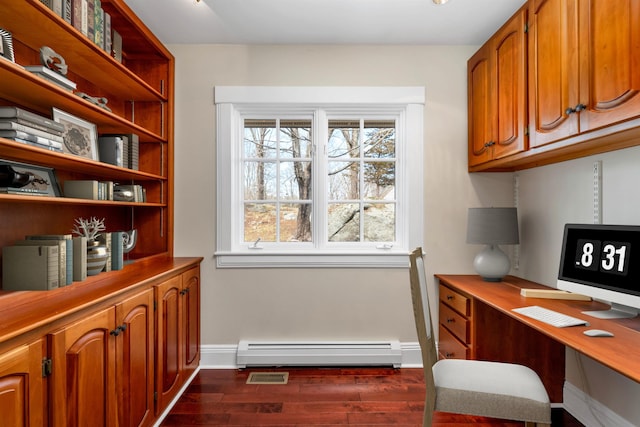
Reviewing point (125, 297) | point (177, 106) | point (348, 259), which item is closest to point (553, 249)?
point (348, 259)

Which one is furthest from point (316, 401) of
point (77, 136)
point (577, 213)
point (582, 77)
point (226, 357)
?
point (582, 77)

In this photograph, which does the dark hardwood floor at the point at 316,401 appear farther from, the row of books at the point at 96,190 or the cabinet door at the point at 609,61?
the cabinet door at the point at 609,61

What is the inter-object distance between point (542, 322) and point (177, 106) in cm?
277

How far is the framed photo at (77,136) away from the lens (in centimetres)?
193

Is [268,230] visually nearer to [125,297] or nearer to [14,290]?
[125,297]

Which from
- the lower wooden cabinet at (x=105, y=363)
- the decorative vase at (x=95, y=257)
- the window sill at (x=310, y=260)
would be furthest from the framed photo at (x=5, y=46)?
the window sill at (x=310, y=260)

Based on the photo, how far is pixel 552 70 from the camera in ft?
6.19

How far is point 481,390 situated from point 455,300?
107 cm

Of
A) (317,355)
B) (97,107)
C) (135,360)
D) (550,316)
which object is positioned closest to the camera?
(550,316)

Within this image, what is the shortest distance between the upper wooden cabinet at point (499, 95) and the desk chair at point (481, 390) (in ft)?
3.69

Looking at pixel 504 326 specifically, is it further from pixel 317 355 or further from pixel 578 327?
pixel 317 355

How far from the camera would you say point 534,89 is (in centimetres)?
205

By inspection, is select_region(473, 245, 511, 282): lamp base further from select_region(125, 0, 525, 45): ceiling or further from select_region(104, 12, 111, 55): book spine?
select_region(104, 12, 111, 55): book spine

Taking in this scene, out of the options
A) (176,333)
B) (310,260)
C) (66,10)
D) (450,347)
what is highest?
(66,10)
